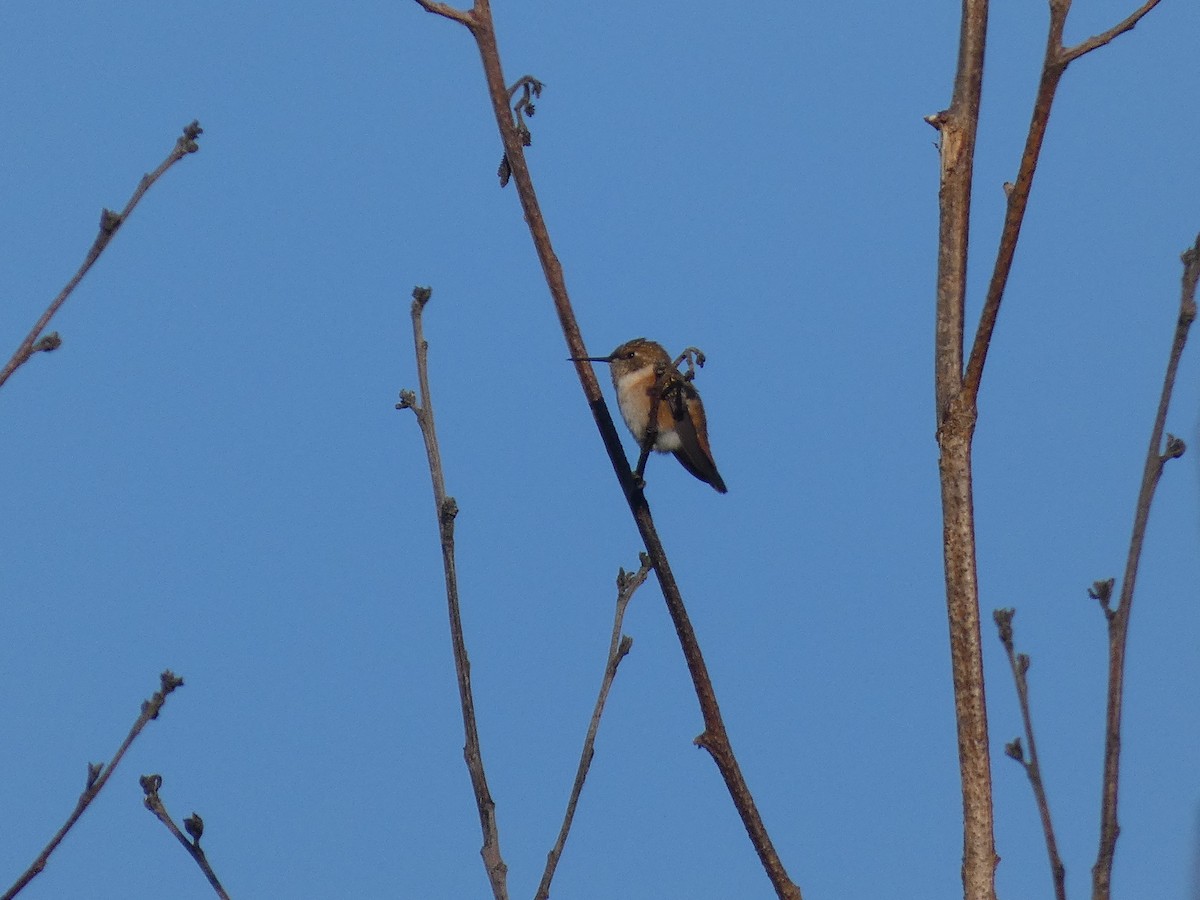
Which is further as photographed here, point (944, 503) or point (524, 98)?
point (524, 98)

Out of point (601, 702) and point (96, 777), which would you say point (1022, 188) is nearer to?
point (601, 702)

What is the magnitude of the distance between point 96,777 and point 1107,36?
1676 millimetres

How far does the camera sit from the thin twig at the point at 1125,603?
158 centimetres

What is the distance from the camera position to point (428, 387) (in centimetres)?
187

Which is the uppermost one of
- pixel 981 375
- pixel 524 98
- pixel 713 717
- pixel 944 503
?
pixel 524 98

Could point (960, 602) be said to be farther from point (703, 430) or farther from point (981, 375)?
point (703, 430)

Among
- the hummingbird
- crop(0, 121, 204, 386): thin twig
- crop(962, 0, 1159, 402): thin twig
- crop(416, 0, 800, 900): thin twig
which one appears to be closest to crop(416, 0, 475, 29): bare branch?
crop(416, 0, 800, 900): thin twig

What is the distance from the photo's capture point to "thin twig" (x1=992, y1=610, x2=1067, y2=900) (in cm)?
165

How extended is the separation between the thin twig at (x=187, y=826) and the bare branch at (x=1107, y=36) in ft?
4.94

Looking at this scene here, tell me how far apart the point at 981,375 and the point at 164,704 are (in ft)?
3.95

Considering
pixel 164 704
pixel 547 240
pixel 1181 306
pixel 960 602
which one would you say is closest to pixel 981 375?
pixel 960 602

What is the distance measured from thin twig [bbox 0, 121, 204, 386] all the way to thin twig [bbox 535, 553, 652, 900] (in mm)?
933

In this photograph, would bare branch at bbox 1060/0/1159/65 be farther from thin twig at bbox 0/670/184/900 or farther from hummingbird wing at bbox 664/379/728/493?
hummingbird wing at bbox 664/379/728/493

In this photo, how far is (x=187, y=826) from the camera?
170 centimetres
